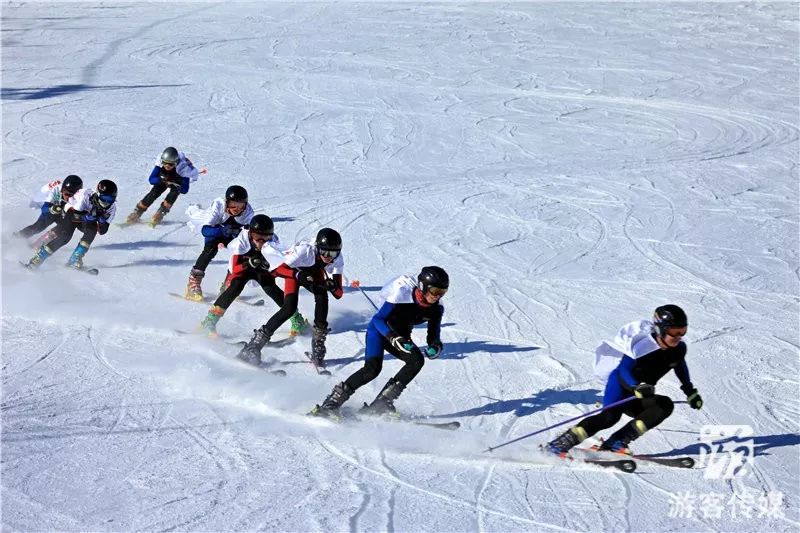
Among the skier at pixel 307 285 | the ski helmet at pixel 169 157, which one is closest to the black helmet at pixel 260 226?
the skier at pixel 307 285

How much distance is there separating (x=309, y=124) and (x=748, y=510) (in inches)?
633

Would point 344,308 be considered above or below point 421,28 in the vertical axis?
below

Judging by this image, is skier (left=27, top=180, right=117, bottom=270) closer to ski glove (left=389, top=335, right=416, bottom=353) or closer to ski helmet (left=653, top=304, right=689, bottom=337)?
ski glove (left=389, top=335, right=416, bottom=353)

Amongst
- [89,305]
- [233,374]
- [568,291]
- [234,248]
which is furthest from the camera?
[568,291]

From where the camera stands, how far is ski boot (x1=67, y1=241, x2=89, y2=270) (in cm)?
1193

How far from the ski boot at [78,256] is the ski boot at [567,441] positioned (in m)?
7.19

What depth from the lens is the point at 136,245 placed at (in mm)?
13336

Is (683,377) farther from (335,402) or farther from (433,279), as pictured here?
(335,402)

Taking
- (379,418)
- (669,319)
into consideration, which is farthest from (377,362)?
(669,319)

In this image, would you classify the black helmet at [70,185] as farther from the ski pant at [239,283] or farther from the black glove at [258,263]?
the black glove at [258,263]

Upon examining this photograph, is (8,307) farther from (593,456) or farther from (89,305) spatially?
(593,456)

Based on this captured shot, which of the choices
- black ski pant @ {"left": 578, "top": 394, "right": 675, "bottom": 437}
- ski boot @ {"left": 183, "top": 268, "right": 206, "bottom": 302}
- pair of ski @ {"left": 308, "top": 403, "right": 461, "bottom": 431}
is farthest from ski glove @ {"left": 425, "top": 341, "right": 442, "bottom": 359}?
ski boot @ {"left": 183, "top": 268, "right": 206, "bottom": 302}

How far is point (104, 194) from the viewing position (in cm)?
1184

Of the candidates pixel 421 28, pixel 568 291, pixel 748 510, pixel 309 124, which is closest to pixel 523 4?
pixel 421 28
